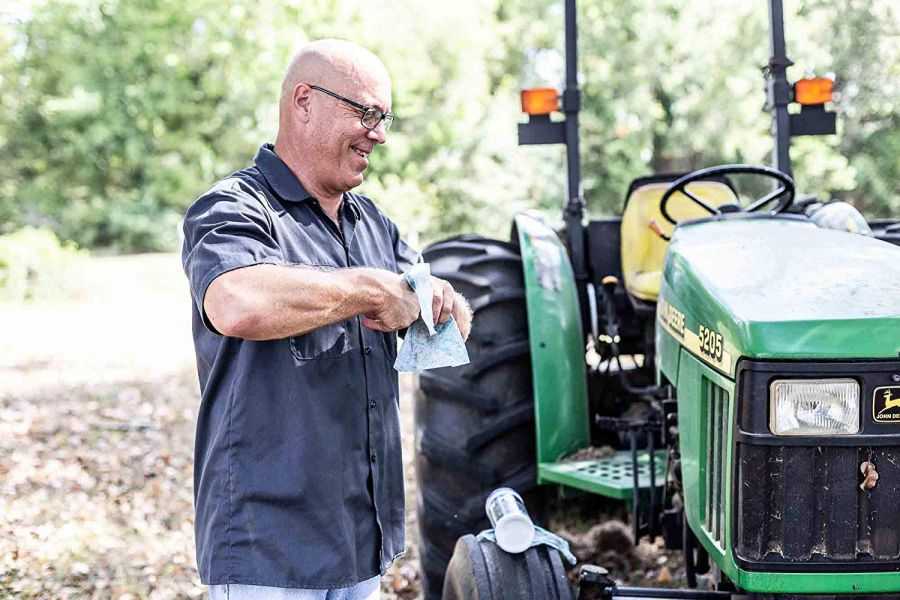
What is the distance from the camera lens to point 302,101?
2297 mm

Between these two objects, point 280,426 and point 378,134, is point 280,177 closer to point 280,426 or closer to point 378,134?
point 378,134

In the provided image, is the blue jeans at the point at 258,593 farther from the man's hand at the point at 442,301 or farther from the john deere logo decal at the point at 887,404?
the john deere logo decal at the point at 887,404

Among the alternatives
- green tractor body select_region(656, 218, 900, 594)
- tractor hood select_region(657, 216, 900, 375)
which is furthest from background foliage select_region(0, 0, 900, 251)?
green tractor body select_region(656, 218, 900, 594)

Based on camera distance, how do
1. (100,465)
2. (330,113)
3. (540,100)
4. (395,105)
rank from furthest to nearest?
(395,105)
(100,465)
(540,100)
(330,113)

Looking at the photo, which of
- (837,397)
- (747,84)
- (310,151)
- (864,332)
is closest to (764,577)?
(837,397)

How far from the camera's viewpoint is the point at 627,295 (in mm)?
4484

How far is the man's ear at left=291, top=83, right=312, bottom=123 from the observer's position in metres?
2.28

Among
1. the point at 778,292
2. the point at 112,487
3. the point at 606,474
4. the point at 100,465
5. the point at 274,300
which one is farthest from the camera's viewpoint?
the point at 100,465

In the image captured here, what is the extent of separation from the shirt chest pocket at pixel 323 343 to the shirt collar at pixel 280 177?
1.00 ft

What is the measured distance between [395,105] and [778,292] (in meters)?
19.7

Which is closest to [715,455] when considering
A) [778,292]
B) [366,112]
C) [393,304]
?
[778,292]

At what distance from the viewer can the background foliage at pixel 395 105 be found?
19969mm

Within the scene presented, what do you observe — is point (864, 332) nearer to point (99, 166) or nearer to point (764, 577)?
point (764, 577)

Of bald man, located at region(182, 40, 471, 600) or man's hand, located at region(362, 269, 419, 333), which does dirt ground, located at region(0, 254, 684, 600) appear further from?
man's hand, located at region(362, 269, 419, 333)
